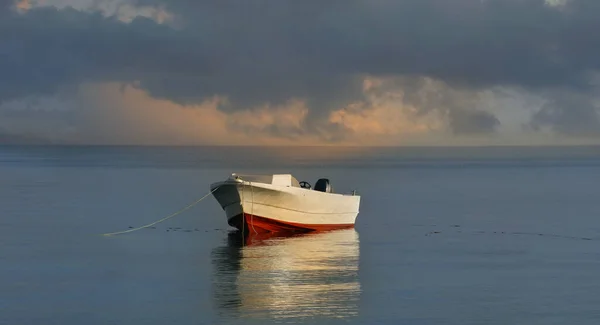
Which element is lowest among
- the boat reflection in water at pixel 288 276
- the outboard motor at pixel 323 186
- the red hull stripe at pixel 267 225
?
the boat reflection in water at pixel 288 276

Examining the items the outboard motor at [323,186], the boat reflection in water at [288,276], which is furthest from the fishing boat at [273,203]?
the boat reflection in water at [288,276]

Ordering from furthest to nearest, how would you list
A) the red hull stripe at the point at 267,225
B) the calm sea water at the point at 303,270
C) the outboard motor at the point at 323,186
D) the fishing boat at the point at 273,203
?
the outboard motor at the point at 323,186
the red hull stripe at the point at 267,225
the fishing boat at the point at 273,203
the calm sea water at the point at 303,270

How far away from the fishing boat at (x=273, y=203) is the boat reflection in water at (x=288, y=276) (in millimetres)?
759

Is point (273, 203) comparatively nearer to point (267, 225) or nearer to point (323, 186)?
point (267, 225)

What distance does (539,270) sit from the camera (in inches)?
1478

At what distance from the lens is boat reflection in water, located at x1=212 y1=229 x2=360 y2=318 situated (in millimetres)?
28047

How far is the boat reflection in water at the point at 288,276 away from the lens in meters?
28.0

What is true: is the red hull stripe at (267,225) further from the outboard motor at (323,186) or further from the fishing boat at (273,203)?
the outboard motor at (323,186)

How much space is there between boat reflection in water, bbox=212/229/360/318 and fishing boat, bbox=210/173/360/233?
76cm

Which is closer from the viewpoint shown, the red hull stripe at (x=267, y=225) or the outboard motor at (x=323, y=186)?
the red hull stripe at (x=267, y=225)

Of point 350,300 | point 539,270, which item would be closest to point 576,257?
point 539,270

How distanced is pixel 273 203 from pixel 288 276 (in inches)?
511

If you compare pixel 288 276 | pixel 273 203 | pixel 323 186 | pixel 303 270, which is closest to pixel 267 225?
pixel 273 203

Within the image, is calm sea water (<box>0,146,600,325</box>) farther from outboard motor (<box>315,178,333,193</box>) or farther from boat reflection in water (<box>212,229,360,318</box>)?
outboard motor (<box>315,178,333,193</box>)
